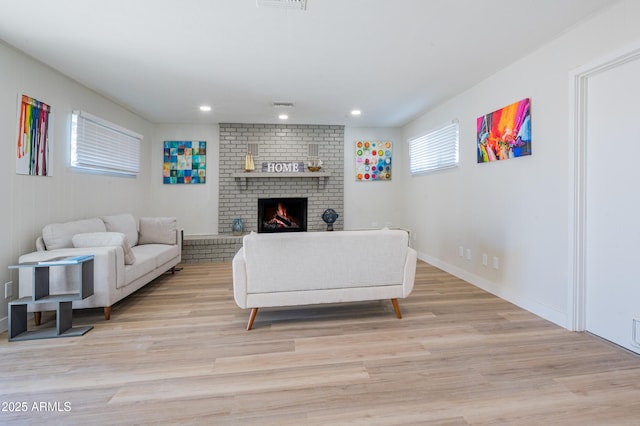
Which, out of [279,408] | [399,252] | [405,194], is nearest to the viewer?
[279,408]

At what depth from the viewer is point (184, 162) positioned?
5270 millimetres

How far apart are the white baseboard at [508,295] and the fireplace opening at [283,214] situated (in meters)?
2.47

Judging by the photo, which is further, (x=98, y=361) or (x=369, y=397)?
(x=98, y=361)

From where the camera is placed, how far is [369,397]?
5.10 feet

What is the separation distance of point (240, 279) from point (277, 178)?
3312 millimetres

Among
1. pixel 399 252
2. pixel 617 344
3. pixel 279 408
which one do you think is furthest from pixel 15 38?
pixel 617 344

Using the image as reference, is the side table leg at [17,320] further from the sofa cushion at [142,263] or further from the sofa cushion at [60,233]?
the sofa cushion at [142,263]

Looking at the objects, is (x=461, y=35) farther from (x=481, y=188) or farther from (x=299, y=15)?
(x=481, y=188)

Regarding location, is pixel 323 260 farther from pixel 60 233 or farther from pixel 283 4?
pixel 60 233

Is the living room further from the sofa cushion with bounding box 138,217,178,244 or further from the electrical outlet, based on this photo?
the sofa cushion with bounding box 138,217,178,244

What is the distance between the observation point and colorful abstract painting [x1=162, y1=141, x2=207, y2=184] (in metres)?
5.23

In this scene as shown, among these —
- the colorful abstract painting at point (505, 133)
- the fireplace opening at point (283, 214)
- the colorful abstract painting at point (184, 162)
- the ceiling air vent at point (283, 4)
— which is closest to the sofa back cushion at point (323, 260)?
the colorful abstract painting at point (505, 133)

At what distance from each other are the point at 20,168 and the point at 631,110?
467 centimetres

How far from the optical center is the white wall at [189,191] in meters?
5.22
